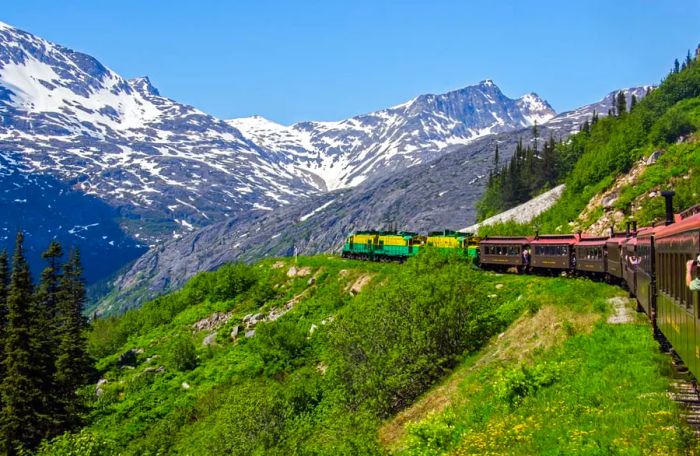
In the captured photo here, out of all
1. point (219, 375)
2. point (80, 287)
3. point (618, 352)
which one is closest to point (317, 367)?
point (219, 375)

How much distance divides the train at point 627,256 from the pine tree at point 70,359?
28.7 meters

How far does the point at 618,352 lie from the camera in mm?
24734

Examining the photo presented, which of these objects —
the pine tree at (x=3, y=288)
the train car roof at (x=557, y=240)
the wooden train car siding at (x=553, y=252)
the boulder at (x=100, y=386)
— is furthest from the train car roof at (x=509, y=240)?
the pine tree at (x=3, y=288)

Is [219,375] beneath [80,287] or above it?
beneath

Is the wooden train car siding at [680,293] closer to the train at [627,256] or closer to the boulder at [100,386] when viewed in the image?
the train at [627,256]

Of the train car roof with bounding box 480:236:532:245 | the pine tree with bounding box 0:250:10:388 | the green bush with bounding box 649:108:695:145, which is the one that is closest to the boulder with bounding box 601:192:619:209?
the green bush with bounding box 649:108:695:145

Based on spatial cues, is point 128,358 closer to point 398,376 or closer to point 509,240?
point 509,240

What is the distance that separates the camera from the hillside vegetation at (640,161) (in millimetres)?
93756

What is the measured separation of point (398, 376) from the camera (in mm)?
34094

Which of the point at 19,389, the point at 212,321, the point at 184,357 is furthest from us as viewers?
the point at 212,321

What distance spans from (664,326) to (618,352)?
430 centimetres

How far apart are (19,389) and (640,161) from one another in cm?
10007

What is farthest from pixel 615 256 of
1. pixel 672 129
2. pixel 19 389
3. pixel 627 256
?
pixel 672 129

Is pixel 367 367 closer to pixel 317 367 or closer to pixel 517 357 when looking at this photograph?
pixel 517 357
